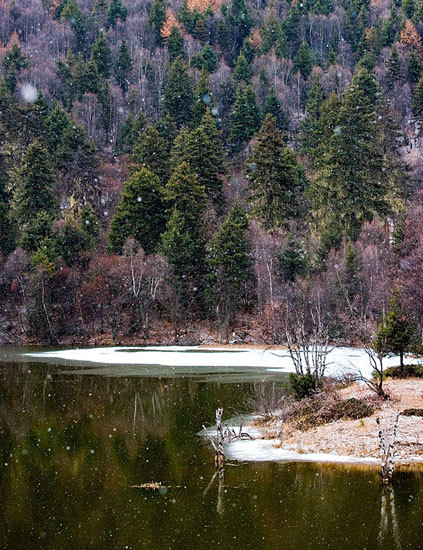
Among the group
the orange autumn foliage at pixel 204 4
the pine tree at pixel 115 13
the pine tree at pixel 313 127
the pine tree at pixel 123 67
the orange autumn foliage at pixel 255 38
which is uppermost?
the orange autumn foliage at pixel 204 4

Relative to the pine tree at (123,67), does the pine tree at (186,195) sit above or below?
below

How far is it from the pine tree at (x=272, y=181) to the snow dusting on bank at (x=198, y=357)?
55.3 feet

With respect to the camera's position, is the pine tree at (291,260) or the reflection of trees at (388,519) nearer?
the reflection of trees at (388,519)

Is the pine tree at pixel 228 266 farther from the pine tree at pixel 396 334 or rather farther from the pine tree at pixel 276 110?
the pine tree at pixel 276 110

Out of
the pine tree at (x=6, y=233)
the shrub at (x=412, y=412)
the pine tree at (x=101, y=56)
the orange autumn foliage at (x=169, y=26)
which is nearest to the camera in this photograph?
the shrub at (x=412, y=412)

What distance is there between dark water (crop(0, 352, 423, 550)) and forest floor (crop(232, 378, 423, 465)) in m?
1.00

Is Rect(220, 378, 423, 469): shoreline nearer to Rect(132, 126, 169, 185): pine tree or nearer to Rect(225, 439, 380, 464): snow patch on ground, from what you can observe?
Rect(225, 439, 380, 464): snow patch on ground

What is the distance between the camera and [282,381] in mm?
33062

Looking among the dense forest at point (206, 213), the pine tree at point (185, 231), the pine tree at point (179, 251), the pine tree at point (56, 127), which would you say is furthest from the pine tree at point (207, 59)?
the pine tree at point (179, 251)

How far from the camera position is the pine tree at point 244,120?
8569 cm

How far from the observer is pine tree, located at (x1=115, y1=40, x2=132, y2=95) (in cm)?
11075

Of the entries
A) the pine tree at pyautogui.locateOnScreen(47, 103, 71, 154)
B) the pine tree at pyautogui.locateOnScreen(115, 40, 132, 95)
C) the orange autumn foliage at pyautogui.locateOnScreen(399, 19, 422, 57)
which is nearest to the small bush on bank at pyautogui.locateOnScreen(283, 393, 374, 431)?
the pine tree at pyautogui.locateOnScreen(47, 103, 71, 154)

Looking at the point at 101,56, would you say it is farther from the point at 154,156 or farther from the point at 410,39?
the point at 410,39

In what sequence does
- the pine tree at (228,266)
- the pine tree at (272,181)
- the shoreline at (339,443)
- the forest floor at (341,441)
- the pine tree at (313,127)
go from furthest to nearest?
the pine tree at (313,127), the pine tree at (272,181), the pine tree at (228,266), the forest floor at (341,441), the shoreline at (339,443)
